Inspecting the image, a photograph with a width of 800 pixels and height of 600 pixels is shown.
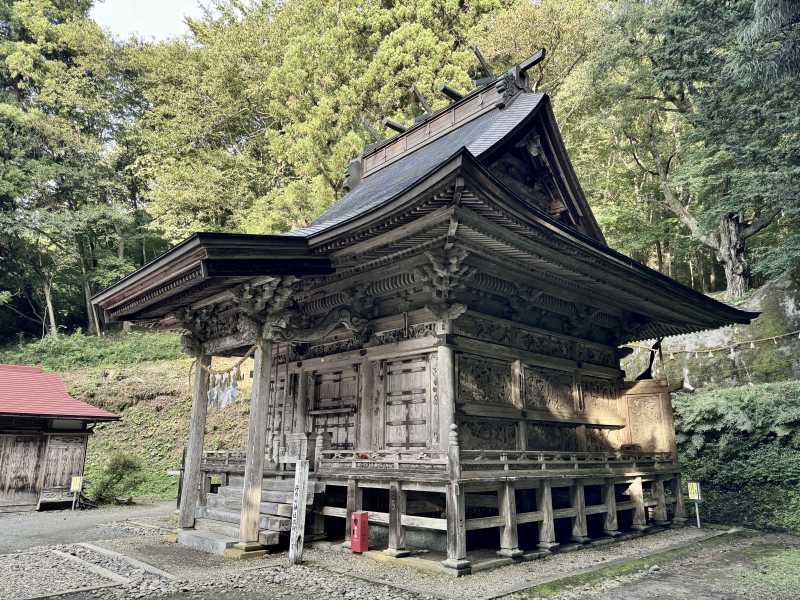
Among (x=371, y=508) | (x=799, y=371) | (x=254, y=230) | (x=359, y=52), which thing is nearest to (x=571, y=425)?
(x=371, y=508)

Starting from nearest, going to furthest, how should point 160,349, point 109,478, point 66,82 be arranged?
point 109,478, point 160,349, point 66,82

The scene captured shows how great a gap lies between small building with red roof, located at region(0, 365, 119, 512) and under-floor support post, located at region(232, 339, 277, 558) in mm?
10850

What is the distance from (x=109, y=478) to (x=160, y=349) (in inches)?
442

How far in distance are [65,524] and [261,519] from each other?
7.02 metres

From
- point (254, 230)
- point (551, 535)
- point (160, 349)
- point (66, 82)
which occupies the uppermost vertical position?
point (66, 82)

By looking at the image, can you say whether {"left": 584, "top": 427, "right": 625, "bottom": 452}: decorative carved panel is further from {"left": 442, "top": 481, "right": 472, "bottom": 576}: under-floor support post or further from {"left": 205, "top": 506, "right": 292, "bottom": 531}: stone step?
{"left": 205, "top": 506, "right": 292, "bottom": 531}: stone step

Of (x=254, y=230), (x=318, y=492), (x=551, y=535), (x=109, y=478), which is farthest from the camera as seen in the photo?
(x=254, y=230)

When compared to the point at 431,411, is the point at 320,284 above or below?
above

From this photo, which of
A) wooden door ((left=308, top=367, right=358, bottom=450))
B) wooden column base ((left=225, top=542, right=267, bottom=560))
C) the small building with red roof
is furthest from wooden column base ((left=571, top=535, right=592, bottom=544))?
the small building with red roof

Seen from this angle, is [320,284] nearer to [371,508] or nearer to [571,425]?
[371,508]

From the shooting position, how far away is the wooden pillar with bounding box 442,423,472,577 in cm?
675

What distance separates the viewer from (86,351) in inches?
1053

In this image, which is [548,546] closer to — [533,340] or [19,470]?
[533,340]

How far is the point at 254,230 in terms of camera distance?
2267 cm
